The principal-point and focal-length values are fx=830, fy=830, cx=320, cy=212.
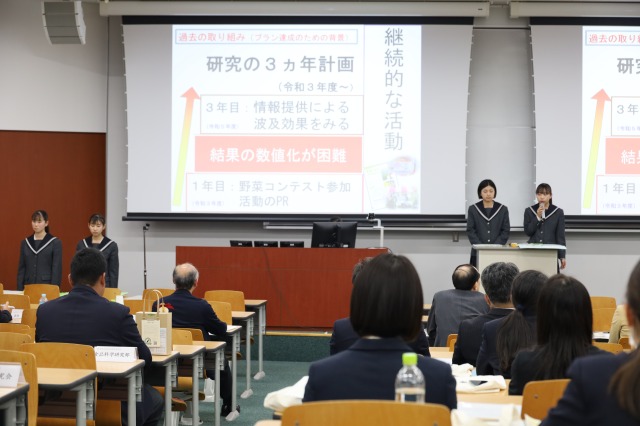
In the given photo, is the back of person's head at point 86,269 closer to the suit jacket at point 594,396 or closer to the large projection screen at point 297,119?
the suit jacket at point 594,396

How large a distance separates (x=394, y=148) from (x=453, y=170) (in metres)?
0.73

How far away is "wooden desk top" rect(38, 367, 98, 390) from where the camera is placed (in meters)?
3.34

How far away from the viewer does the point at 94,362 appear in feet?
12.1

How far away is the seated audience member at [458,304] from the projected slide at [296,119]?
4082 millimetres

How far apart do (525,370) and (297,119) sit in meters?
6.91

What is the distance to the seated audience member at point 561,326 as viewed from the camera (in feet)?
8.97

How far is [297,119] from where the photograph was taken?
9.71 meters

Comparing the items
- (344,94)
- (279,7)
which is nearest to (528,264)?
(344,94)

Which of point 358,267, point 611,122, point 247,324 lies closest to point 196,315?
point 247,324

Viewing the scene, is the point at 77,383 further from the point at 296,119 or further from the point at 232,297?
the point at 296,119

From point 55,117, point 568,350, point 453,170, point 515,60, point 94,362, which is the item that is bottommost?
point 94,362

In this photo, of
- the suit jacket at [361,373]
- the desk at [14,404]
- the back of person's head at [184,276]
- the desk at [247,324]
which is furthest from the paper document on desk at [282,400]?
the desk at [247,324]

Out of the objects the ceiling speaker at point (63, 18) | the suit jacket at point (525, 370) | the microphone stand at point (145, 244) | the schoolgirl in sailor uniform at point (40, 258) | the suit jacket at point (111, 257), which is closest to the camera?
the suit jacket at point (525, 370)

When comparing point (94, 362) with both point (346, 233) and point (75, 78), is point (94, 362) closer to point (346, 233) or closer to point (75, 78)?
point (346, 233)
